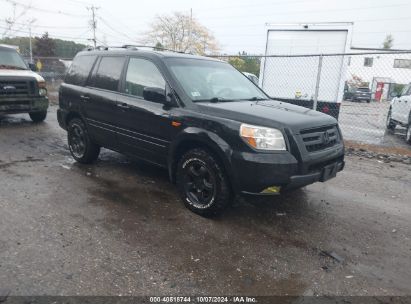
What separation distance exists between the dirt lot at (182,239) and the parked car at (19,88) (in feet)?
12.1

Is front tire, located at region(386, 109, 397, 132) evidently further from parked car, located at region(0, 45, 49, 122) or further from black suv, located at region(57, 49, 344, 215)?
parked car, located at region(0, 45, 49, 122)

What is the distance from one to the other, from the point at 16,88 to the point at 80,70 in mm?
4007

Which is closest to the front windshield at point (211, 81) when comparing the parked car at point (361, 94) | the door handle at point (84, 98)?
the door handle at point (84, 98)

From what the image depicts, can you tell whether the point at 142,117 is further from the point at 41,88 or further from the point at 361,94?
the point at 361,94

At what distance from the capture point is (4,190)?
15.8ft

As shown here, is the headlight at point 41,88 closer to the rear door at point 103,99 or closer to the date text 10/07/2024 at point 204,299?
the rear door at point 103,99

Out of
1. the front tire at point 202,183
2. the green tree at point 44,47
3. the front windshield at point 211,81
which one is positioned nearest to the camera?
the front tire at point 202,183

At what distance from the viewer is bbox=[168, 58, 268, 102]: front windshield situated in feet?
14.9

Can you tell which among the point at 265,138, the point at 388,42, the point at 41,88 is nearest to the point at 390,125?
the point at 265,138

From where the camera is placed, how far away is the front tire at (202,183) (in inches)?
157

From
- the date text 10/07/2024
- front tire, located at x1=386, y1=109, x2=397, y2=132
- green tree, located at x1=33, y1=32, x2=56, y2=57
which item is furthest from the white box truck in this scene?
green tree, located at x1=33, y1=32, x2=56, y2=57

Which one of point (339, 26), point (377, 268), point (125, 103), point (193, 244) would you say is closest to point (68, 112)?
point (125, 103)

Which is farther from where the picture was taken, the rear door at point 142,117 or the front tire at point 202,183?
the rear door at point 142,117

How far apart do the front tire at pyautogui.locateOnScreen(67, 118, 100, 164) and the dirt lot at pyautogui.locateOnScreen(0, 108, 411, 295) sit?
309 mm
